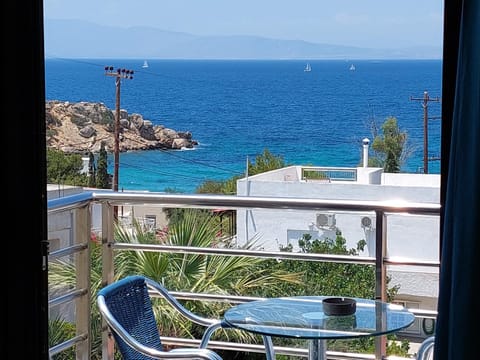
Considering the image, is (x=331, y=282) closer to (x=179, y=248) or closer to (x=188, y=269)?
(x=188, y=269)

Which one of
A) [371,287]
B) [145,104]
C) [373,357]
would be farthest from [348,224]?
[145,104]

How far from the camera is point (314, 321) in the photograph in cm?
235

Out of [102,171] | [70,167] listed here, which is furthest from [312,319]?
[102,171]

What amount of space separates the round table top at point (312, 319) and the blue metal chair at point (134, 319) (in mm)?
166

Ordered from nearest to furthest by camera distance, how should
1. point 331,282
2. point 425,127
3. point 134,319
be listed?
point 134,319
point 331,282
point 425,127

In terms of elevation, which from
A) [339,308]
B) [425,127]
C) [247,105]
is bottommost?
[339,308]

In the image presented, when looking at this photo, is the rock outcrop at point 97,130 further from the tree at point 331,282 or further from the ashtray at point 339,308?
the ashtray at point 339,308

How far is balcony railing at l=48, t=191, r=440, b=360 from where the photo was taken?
296 cm

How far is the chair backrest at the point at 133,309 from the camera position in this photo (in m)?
2.60

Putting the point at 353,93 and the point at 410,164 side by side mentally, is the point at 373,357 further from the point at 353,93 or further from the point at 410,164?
the point at 353,93

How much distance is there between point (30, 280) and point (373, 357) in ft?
5.43

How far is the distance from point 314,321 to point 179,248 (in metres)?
1.11

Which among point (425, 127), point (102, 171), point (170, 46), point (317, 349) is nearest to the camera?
point (317, 349)

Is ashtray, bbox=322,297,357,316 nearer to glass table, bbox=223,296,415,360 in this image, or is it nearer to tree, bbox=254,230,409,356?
glass table, bbox=223,296,415,360
